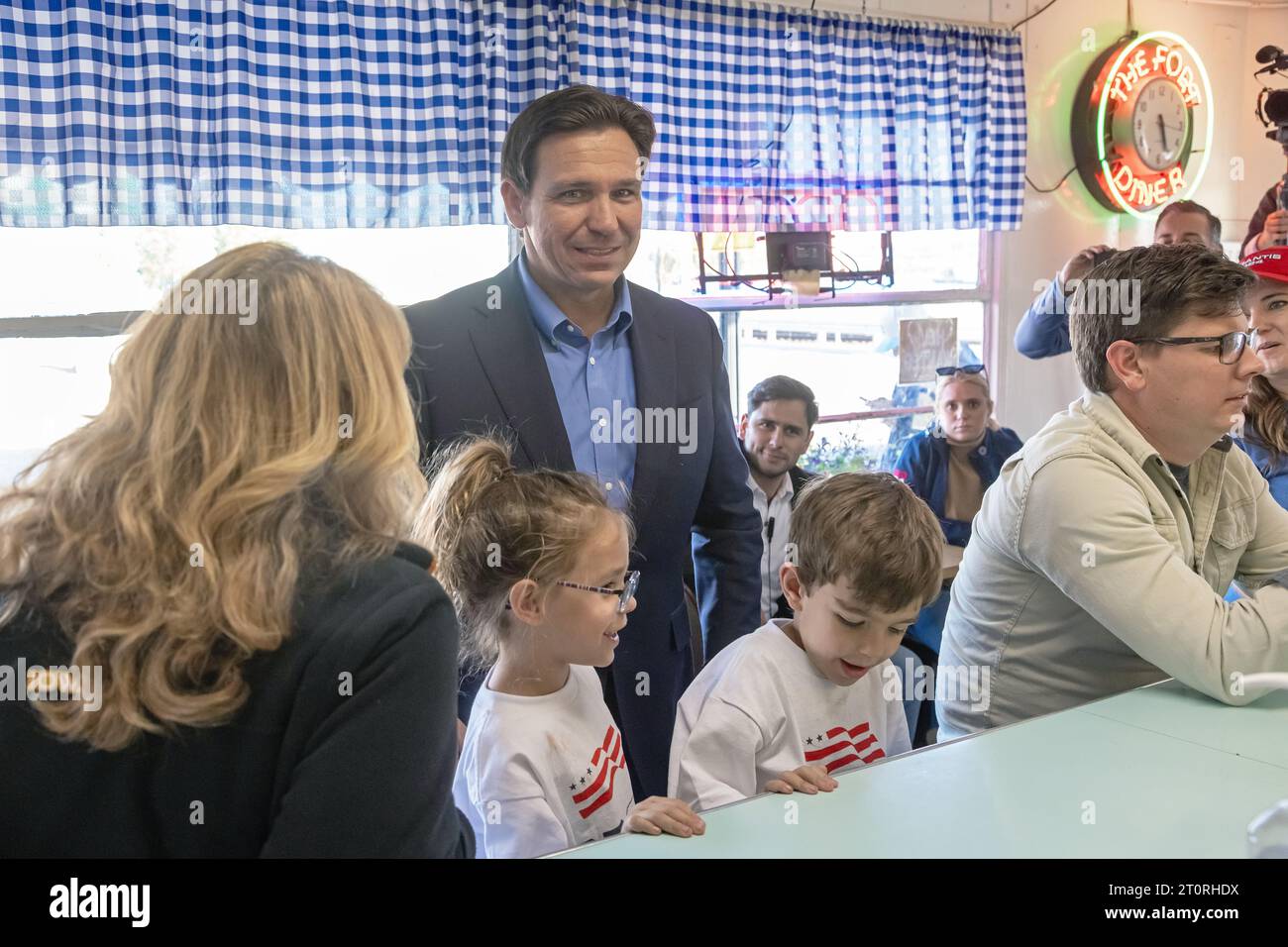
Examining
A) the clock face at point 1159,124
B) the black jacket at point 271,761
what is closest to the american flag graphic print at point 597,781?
the black jacket at point 271,761

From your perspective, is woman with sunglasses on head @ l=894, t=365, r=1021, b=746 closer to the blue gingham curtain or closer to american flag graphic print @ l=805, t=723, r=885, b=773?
the blue gingham curtain

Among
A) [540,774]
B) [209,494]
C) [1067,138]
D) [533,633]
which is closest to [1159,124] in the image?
[1067,138]

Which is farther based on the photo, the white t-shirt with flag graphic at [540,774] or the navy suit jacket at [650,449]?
the navy suit jacket at [650,449]

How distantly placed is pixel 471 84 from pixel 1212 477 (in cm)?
240

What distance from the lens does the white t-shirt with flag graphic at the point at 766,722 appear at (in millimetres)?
1497

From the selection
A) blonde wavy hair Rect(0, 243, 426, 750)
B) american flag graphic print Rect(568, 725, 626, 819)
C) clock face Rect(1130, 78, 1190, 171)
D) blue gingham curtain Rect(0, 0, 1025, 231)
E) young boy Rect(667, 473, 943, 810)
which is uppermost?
clock face Rect(1130, 78, 1190, 171)

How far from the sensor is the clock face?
16.1 ft

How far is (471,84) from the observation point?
3408 mm

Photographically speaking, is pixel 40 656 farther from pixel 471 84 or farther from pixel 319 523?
pixel 471 84

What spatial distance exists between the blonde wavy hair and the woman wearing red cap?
6.41 feet

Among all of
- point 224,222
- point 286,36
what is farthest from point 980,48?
point 224,222

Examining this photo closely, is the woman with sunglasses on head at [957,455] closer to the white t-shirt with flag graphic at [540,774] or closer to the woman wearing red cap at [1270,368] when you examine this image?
the woman wearing red cap at [1270,368]

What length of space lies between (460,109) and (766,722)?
2416 mm

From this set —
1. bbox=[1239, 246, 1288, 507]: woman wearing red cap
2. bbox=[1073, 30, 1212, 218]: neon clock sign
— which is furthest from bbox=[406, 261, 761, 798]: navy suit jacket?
bbox=[1073, 30, 1212, 218]: neon clock sign
